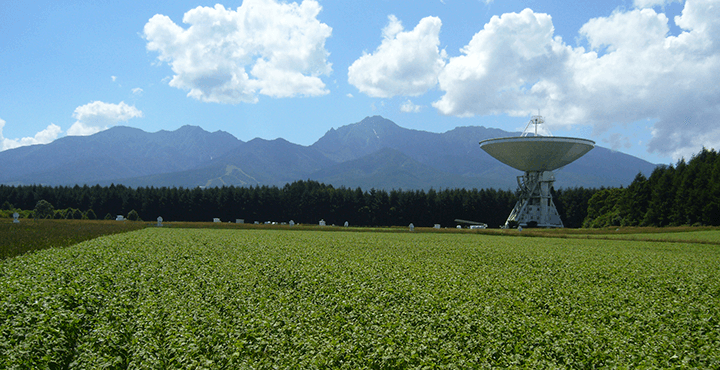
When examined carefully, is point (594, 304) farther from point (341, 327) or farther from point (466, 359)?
point (341, 327)

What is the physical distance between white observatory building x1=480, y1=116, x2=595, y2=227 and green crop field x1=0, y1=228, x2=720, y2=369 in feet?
161

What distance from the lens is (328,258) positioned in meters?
20.1

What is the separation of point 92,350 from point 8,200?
103692mm

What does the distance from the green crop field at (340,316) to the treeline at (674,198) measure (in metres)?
51.9

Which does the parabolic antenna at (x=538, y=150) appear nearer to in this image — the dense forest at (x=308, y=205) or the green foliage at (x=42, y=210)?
the dense forest at (x=308, y=205)

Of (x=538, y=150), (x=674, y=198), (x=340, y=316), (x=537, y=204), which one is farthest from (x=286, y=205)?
(x=340, y=316)

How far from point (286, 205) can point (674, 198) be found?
224 feet

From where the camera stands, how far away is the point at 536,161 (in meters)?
67.3

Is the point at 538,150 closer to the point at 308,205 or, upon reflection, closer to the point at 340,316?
the point at 308,205

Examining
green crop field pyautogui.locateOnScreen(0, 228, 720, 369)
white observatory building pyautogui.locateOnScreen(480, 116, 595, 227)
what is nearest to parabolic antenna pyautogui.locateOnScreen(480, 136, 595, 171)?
white observatory building pyautogui.locateOnScreen(480, 116, 595, 227)

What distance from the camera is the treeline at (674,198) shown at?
5816 cm

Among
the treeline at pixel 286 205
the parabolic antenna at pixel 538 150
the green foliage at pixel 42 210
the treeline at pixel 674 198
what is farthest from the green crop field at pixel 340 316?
the treeline at pixel 286 205

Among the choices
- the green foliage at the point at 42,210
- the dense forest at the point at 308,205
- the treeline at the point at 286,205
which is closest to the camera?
the green foliage at the point at 42,210

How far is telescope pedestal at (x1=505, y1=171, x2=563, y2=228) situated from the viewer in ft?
231
